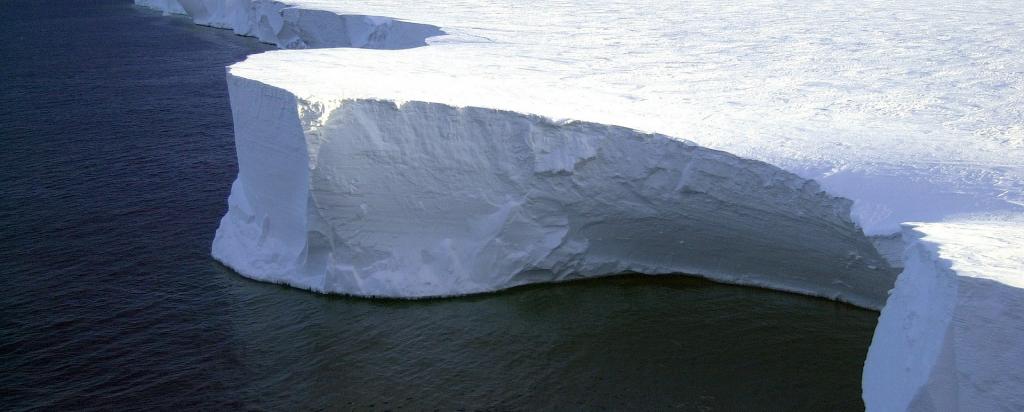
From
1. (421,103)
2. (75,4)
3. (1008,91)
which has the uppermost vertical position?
(1008,91)

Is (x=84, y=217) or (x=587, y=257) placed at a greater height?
(x=587, y=257)

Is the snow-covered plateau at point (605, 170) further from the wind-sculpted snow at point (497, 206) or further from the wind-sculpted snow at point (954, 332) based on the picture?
the wind-sculpted snow at point (954, 332)

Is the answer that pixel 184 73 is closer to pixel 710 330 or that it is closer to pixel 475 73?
pixel 475 73

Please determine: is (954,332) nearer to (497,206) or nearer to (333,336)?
(497,206)

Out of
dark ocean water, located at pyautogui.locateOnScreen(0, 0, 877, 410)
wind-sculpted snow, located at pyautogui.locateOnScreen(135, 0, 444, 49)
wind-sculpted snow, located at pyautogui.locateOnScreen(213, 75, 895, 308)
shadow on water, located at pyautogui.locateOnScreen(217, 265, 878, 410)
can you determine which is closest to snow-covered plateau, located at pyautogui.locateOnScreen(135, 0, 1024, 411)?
wind-sculpted snow, located at pyautogui.locateOnScreen(213, 75, 895, 308)

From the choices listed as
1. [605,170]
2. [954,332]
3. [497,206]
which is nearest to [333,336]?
[497,206]

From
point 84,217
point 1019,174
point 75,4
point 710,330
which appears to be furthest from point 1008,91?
point 75,4
